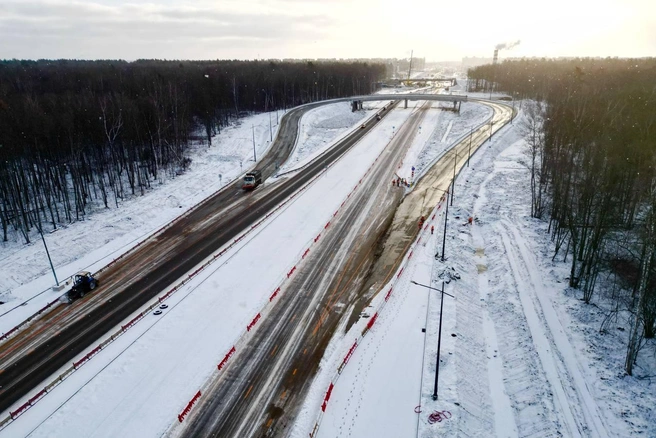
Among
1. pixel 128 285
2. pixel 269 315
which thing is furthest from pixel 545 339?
pixel 128 285

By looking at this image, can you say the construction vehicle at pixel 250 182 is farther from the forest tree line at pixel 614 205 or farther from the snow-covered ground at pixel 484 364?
the forest tree line at pixel 614 205

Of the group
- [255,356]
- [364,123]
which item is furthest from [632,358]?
[364,123]

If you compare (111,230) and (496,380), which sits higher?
(111,230)

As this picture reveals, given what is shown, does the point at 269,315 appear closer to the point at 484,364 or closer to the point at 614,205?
the point at 484,364

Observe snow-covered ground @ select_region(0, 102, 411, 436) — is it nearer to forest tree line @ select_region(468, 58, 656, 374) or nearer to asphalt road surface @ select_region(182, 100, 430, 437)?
asphalt road surface @ select_region(182, 100, 430, 437)

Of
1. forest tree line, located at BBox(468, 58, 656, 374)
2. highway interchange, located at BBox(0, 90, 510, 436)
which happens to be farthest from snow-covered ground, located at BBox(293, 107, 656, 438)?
forest tree line, located at BBox(468, 58, 656, 374)

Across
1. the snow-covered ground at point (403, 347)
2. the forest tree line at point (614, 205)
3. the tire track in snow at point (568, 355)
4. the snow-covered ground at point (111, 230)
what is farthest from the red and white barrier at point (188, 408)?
the forest tree line at point (614, 205)
